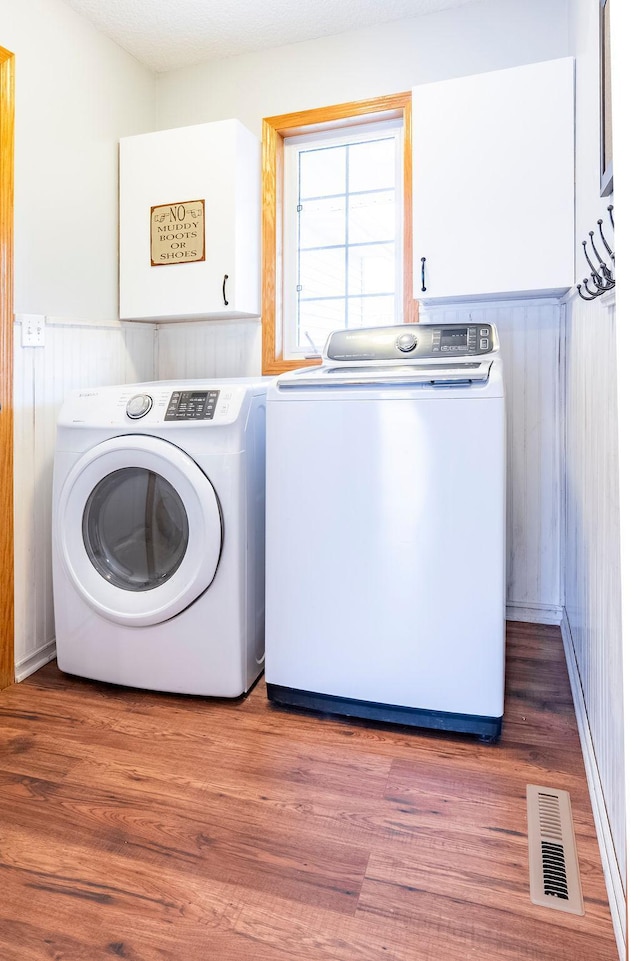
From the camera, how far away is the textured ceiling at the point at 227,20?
2387mm

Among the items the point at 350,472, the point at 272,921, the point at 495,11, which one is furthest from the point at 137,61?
the point at 272,921

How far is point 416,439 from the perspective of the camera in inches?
65.1

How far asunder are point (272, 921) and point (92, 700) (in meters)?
1.08

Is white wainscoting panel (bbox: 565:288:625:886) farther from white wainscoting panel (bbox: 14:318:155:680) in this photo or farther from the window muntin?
white wainscoting panel (bbox: 14:318:155:680)

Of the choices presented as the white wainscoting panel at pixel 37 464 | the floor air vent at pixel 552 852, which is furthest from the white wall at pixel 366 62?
the floor air vent at pixel 552 852

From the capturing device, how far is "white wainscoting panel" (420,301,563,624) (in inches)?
97.2

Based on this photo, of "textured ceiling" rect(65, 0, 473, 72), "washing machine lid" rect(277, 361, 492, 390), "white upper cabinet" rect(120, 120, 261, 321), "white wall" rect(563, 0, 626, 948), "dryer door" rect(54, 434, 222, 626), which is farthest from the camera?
"white upper cabinet" rect(120, 120, 261, 321)

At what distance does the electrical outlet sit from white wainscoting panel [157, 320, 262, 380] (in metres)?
0.83

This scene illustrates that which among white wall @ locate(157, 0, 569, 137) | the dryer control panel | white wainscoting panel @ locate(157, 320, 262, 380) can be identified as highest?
white wall @ locate(157, 0, 569, 137)

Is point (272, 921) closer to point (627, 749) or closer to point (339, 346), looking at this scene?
point (627, 749)

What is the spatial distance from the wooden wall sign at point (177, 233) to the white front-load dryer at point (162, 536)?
0.80m

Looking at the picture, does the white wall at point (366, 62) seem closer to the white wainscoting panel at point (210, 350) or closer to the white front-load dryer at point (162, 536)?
the white wainscoting panel at point (210, 350)

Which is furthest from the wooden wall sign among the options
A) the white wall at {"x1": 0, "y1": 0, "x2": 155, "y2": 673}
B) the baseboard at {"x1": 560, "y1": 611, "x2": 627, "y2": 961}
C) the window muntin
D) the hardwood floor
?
the baseboard at {"x1": 560, "y1": 611, "x2": 627, "y2": 961}

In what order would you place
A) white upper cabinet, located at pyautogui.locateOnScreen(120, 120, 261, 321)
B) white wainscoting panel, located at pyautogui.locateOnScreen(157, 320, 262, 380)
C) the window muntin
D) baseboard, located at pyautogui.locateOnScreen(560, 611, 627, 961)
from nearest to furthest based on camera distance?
baseboard, located at pyautogui.locateOnScreen(560, 611, 627, 961), white upper cabinet, located at pyautogui.locateOnScreen(120, 120, 261, 321), the window muntin, white wainscoting panel, located at pyautogui.locateOnScreen(157, 320, 262, 380)
